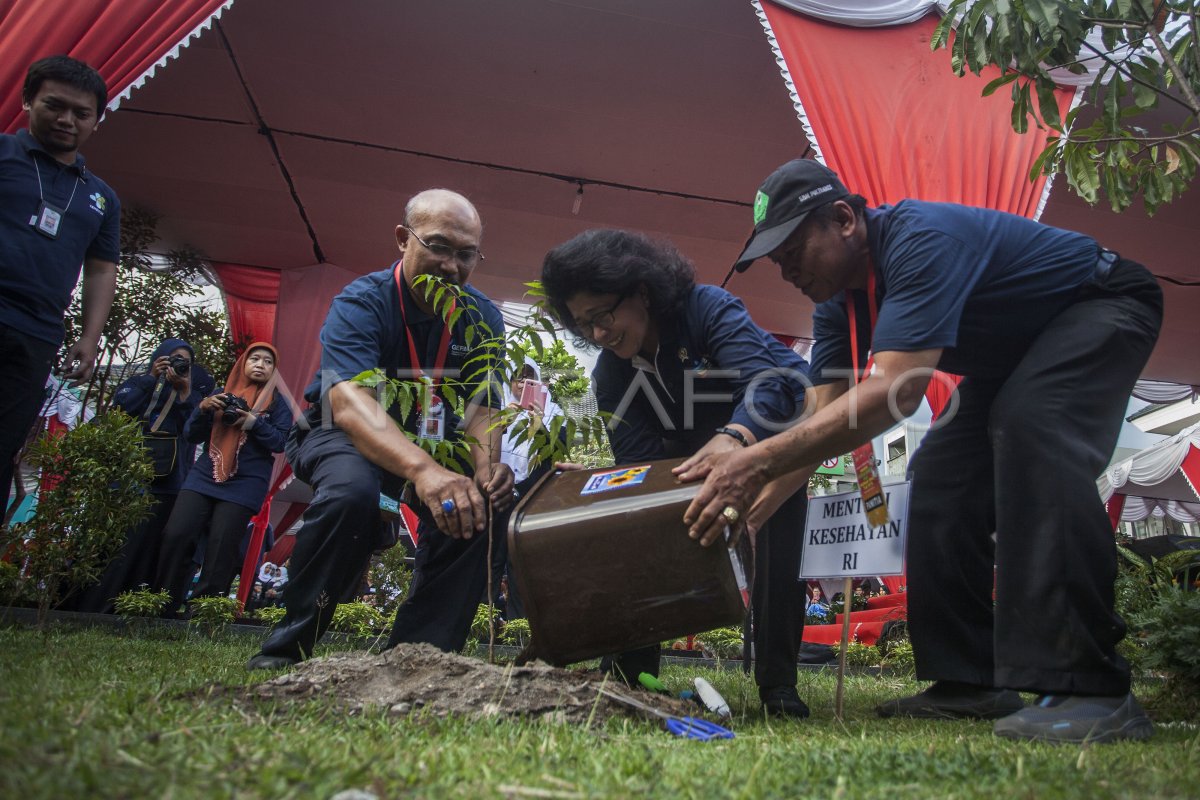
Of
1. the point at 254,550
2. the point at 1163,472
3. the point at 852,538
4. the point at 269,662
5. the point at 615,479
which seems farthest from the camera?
the point at 1163,472

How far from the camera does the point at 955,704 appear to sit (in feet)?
7.97

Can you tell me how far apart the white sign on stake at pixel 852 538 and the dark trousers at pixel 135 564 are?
3.95 meters

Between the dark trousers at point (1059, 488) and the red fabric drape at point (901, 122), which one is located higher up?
the red fabric drape at point (901, 122)

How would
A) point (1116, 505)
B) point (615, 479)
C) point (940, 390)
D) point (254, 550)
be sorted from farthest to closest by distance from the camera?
point (1116, 505) < point (254, 550) < point (940, 390) < point (615, 479)

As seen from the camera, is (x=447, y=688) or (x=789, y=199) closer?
(x=447, y=688)

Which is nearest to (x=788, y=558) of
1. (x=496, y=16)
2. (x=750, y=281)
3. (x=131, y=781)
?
(x=131, y=781)

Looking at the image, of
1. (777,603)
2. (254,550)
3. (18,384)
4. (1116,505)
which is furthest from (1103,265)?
(1116,505)

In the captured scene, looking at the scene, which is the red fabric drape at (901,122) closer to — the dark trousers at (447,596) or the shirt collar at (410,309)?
the shirt collar at (410,309)

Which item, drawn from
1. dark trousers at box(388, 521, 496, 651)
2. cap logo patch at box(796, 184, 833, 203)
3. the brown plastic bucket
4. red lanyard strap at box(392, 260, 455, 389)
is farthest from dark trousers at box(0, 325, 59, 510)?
cap logo patch at box(796, 184, 833, 203)

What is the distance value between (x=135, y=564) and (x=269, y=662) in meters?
3.16

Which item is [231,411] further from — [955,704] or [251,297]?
[251,297]

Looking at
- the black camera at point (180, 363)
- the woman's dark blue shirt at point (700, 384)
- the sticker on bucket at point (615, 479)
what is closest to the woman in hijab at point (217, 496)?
the black camera at point (180, 363)

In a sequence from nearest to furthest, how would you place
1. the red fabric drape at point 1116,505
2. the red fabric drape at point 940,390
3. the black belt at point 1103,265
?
1. the black belt at point 1103,265
2. the red fabric drape at point 940,390
3. the red fabric drape at point 1116,505

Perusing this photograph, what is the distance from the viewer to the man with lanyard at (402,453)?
2.38 metres
